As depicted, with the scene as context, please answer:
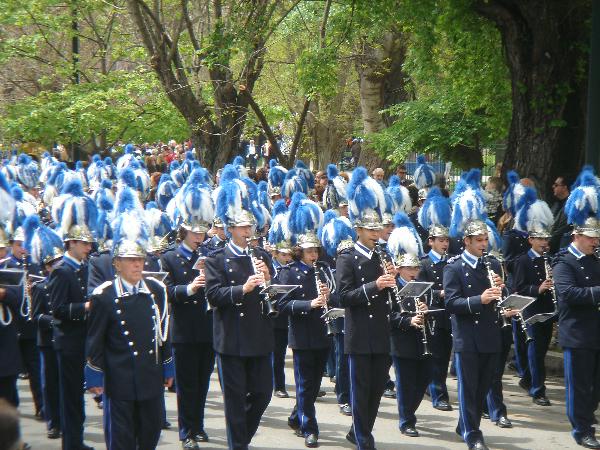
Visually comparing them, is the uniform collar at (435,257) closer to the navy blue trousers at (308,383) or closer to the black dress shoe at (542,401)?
the navy blue trousers at (308,383)

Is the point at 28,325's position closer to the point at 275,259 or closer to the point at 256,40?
the point at 275,259

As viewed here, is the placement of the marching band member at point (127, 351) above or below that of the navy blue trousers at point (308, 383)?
above

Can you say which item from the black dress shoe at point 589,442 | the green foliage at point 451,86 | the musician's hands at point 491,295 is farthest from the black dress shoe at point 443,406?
the green foliage at point 451,86

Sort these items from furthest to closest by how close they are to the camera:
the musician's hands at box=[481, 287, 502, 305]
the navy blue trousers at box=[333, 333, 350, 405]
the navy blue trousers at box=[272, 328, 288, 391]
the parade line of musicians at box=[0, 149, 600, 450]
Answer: the navy blue trousers at box=[272, 328, 288, 391] < the navy blue trousers at box=[333, 333, 350, 405] < the musician's hands at box=[481, 287, 502, 305] < the parade line of musicians at box=[0, 149, 600, 450]

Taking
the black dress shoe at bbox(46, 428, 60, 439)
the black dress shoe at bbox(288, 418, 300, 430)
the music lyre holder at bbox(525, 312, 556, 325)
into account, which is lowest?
the black dress shoe at bbox(288, 418, 300, 430)

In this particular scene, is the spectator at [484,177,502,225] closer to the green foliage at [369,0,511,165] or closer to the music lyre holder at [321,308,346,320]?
the green foliage at [369,0,511,165]

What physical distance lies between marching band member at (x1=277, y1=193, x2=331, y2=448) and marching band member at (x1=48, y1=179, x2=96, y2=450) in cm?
201

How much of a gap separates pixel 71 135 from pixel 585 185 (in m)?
16.3

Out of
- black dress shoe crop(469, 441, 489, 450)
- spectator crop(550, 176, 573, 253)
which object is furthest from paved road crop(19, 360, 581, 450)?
spectator crop(550, 176, 573, 253)

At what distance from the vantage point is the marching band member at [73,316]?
869 cm

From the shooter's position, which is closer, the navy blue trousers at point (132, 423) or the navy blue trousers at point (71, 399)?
the navy blue trousers at point (132, 423)

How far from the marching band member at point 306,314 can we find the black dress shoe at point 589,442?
2435 millimetres

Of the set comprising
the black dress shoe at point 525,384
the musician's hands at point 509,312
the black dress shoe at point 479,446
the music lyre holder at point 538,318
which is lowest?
the black dress shoe at point 479,446

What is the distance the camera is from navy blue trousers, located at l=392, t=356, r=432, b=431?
982 cm
